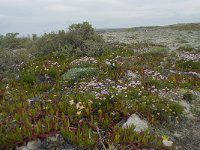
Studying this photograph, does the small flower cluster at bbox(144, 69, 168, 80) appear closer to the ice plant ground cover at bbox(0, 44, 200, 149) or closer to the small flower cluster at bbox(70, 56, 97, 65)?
the ice plant ground cover at bbox(0, 44, 200, 149)

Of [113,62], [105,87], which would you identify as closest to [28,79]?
[105,87]

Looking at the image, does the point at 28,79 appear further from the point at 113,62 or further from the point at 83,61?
the point at 113,62

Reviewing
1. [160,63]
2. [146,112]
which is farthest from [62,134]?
[160,63]

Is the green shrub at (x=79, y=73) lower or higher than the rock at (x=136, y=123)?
higher

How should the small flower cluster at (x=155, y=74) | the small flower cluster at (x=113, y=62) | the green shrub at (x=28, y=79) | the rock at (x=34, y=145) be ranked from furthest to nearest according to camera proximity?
the small flower cluster at (x=113, y=62) < the green shrub at (x=28, y=79) < the small flower cluster at (x=155, y=74) < the rock at (x=34, y=145)

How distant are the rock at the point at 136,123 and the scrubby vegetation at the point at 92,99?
148mm

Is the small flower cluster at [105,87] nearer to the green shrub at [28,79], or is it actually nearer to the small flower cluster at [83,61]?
the green shrub at [28,79]

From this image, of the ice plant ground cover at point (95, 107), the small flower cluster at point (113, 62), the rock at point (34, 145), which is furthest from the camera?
the small flower cluster at point (113, 62)

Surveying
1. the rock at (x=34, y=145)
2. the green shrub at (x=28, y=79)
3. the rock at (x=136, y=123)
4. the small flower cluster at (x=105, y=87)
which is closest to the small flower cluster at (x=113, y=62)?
the small flower cluster at (x=105, y=87)

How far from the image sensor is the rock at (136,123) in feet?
26.5

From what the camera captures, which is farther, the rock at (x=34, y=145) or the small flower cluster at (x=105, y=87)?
the small flower cluster at (x=105, y=87)

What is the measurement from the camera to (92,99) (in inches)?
367

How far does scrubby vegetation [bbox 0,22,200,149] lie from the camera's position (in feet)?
24.4

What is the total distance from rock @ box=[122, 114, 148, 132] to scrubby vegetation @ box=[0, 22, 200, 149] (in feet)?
0.49
